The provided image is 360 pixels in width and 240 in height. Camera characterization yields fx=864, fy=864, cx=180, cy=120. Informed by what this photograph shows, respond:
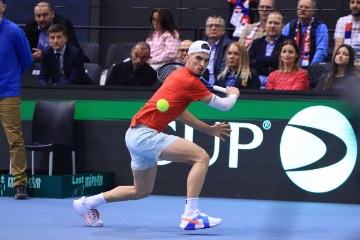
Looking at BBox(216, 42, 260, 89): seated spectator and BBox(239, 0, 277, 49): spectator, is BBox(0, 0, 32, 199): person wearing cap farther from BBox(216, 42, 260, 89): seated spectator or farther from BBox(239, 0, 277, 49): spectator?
BBox(239, 0, 277, 49): spectator

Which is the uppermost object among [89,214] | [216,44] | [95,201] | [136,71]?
[216,44]

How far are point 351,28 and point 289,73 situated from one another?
3.37 ft

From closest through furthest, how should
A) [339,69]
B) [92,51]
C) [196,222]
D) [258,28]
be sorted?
[196,222]
[339,69]
[258,28]
[92,51]

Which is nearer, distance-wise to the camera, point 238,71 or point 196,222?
point 196,222

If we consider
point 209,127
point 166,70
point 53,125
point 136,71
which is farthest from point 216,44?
point 209,127

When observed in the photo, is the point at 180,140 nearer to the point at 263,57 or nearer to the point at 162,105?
the point at 162,105

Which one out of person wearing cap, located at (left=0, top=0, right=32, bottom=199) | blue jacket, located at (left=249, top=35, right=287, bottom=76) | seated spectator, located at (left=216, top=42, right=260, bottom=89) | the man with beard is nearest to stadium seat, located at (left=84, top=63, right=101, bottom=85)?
person wearing cap, located at (left=0, top=0, right=32, bottom=199)

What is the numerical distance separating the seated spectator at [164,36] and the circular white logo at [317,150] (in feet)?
6.90

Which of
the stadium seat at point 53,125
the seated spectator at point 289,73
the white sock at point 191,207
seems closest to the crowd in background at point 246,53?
the seated spectator at point 289,73

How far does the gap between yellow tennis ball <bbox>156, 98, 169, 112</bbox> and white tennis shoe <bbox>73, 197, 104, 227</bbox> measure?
3.88 ft

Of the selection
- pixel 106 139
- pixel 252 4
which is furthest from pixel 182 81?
pixel 252 4

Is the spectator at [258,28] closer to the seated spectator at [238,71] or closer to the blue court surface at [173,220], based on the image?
the seated spectator at [238,71]

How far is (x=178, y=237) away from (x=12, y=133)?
11.2 ft

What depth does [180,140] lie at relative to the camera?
316 inches
